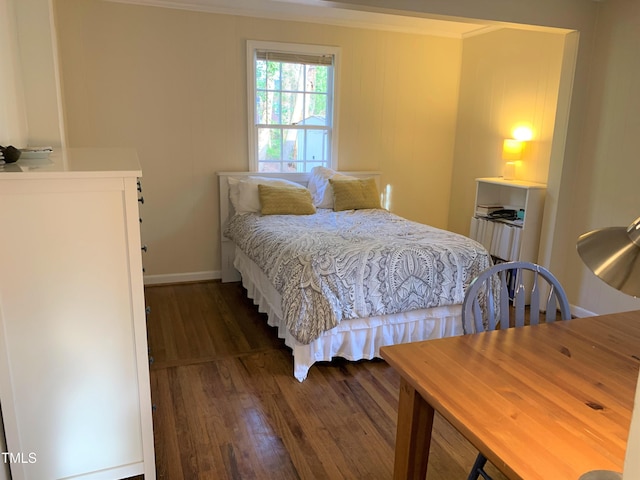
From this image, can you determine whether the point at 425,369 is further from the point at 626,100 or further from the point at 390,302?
the point at 626,100

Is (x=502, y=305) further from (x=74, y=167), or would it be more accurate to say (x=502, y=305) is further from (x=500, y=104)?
(x=500, y=104)

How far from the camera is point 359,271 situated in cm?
274

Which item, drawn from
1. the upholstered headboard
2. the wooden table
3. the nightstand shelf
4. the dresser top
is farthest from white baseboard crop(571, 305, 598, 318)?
the dresser top

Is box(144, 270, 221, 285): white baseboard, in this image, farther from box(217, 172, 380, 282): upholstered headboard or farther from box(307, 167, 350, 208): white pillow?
box(307, 167, 350, 208): white pillow

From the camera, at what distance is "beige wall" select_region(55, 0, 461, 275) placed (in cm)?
383

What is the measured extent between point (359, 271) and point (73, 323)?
1.55 metres

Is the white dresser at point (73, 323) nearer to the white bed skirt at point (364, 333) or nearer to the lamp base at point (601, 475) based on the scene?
the white bed skirt at point (364, 333)

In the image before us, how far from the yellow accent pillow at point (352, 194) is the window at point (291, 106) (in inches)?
18.3

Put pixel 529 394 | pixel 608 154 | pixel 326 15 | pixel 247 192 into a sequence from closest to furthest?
1. pixel 529 394
2. pixel 608 154
3. pixel 247 192
4. pixel 326 15

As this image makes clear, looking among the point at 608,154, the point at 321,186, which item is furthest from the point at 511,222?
the point at 321,186

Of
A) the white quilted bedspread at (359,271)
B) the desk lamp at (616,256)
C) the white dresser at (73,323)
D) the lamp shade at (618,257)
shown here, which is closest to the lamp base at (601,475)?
the desk lamp at (616,256)

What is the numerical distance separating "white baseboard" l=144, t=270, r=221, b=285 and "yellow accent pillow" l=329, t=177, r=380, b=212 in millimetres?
1352

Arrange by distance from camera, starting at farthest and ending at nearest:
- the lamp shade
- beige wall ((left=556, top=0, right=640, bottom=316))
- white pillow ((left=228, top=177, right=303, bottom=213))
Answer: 1. white pillow ((left=228, top=177, right=303, bottom=213))
2. beige wall ((left=556, top=0, right=640, bottom=316))
3. the lamp shade

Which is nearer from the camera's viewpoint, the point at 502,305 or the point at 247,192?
the point at 502,305
